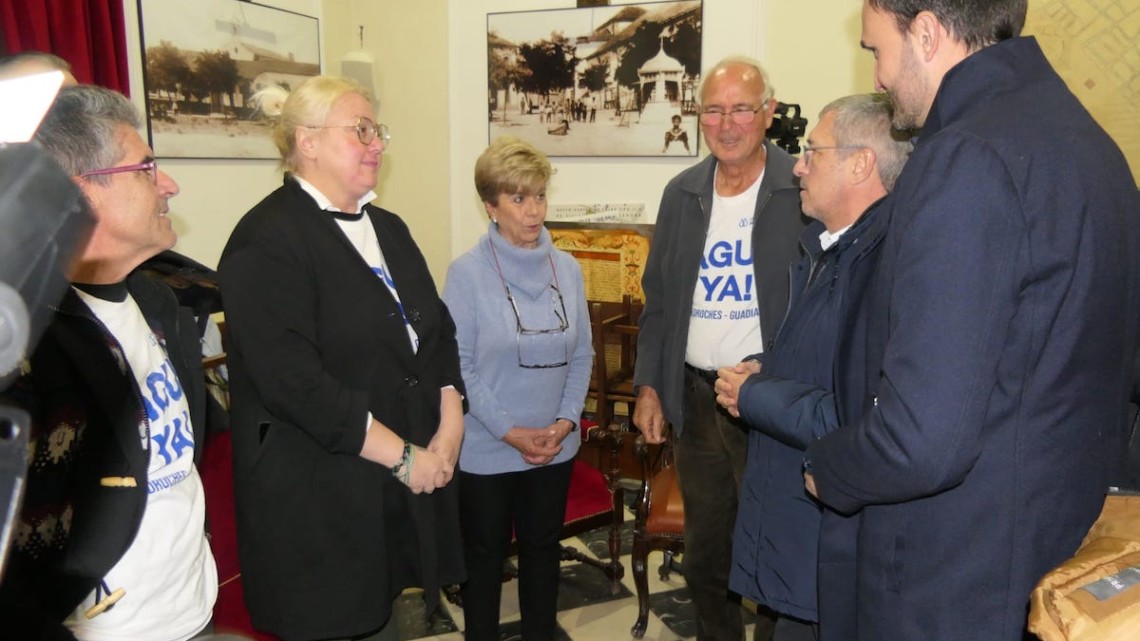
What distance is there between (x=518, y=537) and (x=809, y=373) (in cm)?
112

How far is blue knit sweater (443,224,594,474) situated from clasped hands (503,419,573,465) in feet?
0.08

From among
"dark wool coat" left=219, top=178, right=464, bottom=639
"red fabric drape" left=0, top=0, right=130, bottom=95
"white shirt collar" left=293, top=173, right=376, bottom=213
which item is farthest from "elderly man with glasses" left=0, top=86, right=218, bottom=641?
"red fabric drape" left=0, top=0, right=130, bottom=95

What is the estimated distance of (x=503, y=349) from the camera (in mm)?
2242

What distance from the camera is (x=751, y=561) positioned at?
1.74 meters

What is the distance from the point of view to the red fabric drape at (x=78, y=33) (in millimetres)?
2732

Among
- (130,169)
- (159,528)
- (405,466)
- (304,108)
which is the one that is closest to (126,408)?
(159,528)

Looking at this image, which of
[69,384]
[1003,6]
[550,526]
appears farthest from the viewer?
[550,526]

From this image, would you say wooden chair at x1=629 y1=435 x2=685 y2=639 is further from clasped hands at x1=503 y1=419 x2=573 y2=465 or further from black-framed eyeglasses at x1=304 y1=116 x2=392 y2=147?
black-framed eyeglasses at x1=304 y1=116 x2=392 y2=147

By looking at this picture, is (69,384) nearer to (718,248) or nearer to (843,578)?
(843,578)

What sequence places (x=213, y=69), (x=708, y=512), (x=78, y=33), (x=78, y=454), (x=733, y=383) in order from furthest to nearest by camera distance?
(x=213, y=69) < (x=78, y=33) < (x=708, y=512) < (x=733, y=383) < (x=78, y=454)

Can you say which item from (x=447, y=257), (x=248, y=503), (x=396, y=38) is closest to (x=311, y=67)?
(x=396, y=38)

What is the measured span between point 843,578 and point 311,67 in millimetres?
4000

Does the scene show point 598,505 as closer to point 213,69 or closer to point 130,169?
point 130,169

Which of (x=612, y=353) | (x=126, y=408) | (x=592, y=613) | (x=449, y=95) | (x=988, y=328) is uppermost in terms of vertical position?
(x=449, y=95)
